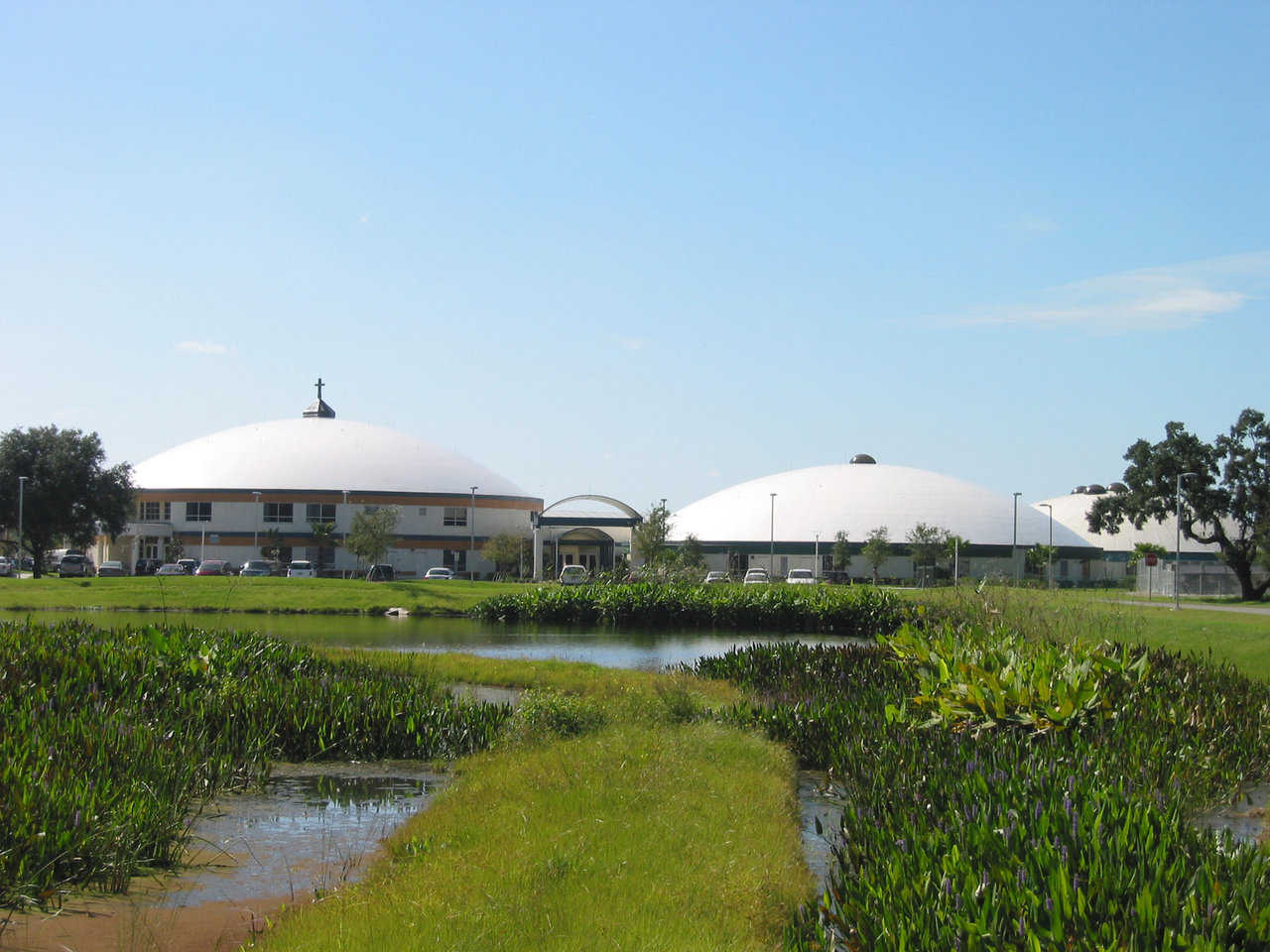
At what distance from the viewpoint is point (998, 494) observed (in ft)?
317

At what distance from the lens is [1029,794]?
7.91m

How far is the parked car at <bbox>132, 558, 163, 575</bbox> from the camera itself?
235 feet

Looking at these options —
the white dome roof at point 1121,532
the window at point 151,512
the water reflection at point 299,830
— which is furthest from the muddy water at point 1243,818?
the white dome roof at point 1121,532

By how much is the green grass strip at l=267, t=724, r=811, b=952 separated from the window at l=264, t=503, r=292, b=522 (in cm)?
7369

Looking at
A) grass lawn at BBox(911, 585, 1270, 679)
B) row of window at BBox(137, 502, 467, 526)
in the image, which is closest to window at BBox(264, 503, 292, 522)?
row of window at BBox(137, 502, 467, 526)

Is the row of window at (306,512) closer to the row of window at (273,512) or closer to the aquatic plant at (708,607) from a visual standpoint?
the row of window at (273,512)

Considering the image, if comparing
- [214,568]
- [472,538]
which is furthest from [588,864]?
[472,538]

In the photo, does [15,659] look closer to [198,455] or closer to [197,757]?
[197,757]

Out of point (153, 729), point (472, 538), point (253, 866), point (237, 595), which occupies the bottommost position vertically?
point (253, 866)

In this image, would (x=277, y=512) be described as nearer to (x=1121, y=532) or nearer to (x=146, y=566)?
(x=146, y=566)

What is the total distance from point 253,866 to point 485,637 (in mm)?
23437

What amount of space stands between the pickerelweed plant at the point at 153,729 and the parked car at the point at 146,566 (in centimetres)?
5617

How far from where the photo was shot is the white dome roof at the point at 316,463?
8350cm

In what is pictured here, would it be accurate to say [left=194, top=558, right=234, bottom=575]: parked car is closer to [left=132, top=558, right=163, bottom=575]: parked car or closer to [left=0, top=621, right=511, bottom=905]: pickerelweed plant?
[left=132, top=558, right=163, bottom=575]: parked car
